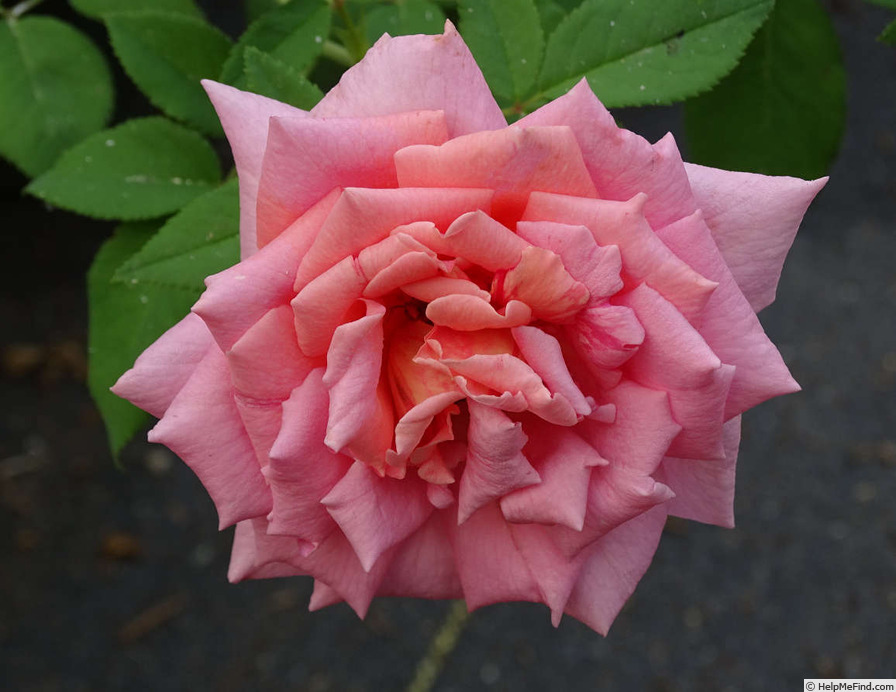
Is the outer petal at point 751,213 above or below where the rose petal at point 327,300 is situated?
below

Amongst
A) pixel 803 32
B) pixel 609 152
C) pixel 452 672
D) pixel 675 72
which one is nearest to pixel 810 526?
pixel 452 672

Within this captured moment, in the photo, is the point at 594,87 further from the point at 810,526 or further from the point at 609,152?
the point at 810,526

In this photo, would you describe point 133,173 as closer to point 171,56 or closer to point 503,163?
point 171,56

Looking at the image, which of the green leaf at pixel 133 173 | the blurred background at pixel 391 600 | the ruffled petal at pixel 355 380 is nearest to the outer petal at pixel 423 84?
the ruffled petal at pixel 355 380

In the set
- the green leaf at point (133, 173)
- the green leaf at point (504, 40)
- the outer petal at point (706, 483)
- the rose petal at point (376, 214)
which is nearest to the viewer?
the rose petal at point (376, 214)

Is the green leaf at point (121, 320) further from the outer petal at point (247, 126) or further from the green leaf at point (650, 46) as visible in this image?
the green leaf at point (650, 46)

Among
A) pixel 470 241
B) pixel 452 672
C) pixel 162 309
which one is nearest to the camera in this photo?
pixel 470 241
